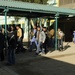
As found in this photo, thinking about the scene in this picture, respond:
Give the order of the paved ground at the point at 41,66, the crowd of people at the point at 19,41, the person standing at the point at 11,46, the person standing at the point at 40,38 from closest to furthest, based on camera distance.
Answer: the paved ground at the point at 41,66, the person standing at the point at 11,46, the crowd of people at the point at 19,41, the person standing at the point at 40,38

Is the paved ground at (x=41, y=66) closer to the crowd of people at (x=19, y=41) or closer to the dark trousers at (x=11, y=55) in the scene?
the dark trousers at (x=11, y=55)

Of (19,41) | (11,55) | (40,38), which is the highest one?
(40,38)

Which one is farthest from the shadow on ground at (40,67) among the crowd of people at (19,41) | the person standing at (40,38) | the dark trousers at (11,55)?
the person standing at (40,38)

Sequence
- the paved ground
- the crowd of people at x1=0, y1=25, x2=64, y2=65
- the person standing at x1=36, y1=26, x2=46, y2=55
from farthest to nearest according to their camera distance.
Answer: the person standing at x1=36, y1=26, x2=46, y2=55, the crowd of people at x1=0, y1=25, x2=64, y2=65, the paved ground

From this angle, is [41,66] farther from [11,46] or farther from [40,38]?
[40,38]

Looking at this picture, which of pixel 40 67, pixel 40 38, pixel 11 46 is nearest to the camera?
pixel 40 67

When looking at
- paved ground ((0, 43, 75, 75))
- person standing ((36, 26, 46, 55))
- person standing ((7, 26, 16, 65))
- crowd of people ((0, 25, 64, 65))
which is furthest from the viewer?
person standing ((36, 26, 46, 55))

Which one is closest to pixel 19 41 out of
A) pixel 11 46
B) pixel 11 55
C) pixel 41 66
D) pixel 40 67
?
pixel 11 55

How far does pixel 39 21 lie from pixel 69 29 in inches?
160

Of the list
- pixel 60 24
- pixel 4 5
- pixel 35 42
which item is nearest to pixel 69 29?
pixel 60 24

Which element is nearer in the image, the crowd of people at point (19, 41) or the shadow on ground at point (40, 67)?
the shadow on ground at point (40, 67)

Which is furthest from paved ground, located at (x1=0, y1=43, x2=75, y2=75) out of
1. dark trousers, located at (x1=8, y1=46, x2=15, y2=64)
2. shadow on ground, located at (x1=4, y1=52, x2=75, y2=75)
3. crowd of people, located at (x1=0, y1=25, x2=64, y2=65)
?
crowd of people, located at (x1=0, y1=25, x2=64, y2=65)

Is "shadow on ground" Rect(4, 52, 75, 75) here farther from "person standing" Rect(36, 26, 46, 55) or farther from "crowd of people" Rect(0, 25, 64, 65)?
"person standing" Rect(36, 26, 46, 55)

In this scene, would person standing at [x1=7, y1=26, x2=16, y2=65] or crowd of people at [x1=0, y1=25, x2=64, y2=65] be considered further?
crowd of people at [x1=0, y1=25, x2=64, y2=65]
